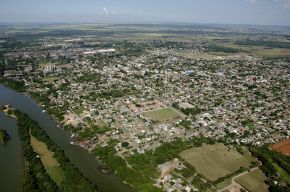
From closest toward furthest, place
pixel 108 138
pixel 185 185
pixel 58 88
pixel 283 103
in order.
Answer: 1. pixel 185 185
2. pixel 108 138
3. pixel 283 103
4. pixel 58 88

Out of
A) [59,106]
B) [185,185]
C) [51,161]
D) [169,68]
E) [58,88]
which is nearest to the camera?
[185,185]

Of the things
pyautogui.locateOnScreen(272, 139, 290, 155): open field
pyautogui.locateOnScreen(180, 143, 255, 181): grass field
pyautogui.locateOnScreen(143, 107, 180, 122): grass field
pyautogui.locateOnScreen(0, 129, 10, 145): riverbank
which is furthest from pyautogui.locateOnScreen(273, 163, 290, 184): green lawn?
pyautogui.locateOnScreen(0, 129, 10, 145): riverbank

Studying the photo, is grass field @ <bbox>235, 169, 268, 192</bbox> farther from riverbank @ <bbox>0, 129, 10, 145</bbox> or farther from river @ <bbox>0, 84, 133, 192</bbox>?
riverbank @ <bbox>0, 129, 10, 145</bbox>

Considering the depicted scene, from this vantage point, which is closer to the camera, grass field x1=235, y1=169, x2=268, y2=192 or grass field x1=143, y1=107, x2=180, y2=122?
grass field x1=235, y1=169, x2=268, y2=192

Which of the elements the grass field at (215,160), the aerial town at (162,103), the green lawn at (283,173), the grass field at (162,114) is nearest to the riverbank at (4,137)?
the aerial town at (162,103)

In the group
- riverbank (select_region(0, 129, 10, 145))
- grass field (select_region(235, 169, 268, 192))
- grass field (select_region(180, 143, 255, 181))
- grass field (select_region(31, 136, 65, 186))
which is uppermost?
riverbank (select_region(0, 129, 10, 145))

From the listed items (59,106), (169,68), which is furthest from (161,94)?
(169,68)

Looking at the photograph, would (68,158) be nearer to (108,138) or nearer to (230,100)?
(108,138)

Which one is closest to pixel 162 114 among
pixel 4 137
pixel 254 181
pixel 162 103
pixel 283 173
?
pixel 162 103
